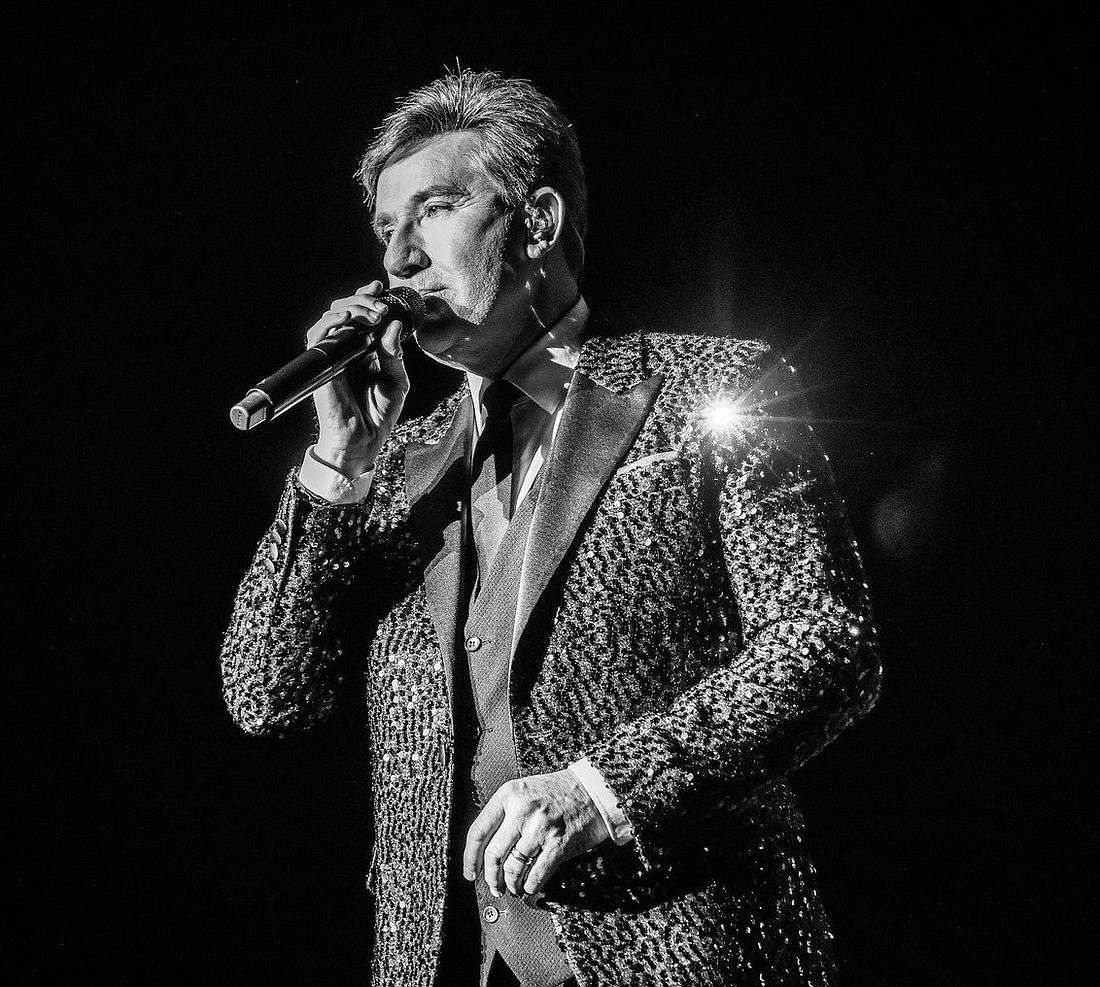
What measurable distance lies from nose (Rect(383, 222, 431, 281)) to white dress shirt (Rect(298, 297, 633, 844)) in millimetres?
203

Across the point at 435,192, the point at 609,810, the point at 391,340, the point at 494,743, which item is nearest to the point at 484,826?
the point at 609,810

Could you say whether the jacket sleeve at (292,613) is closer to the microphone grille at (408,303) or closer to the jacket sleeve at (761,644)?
the microphone grille at (408,303)

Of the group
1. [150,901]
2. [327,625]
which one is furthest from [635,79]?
[150,901]

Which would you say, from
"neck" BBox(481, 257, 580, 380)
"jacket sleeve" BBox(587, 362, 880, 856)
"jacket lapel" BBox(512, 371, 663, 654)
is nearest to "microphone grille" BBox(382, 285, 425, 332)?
"neck" BBox(481, 257, 580, 380)

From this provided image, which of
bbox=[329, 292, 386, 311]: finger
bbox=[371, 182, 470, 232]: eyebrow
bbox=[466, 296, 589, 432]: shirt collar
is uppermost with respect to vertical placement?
bbox=[371, 182, 470, 232]: eyebrow

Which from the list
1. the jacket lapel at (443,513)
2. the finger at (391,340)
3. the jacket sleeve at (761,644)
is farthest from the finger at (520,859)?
the finger at (391,340)

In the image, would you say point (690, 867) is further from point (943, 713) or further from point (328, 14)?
point (328, 14)

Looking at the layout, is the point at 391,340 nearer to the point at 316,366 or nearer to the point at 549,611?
the point at 316,366

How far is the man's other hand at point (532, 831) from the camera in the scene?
993 millimetres

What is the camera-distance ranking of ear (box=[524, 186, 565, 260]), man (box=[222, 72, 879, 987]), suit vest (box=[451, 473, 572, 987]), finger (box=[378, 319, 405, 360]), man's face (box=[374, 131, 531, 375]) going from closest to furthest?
man (box=[222, 72, 879, 987]) → suit vest (box=[451, 473, 572, 987]) → finger (box=[378, 319, 405, 360]) → man's face (box=[374, 131, 531, 375]) → ear (box=[524, 186, 565, 260])

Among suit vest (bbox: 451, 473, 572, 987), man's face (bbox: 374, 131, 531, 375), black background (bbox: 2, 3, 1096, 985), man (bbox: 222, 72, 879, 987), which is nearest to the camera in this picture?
man (bbox: 222, 72, 879, 987)

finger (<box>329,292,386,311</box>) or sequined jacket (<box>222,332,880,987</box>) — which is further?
finger (<box>329,292,386,311</box>)

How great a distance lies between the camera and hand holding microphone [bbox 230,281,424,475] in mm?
1175

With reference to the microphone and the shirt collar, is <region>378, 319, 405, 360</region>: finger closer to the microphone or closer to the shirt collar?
the microphone
